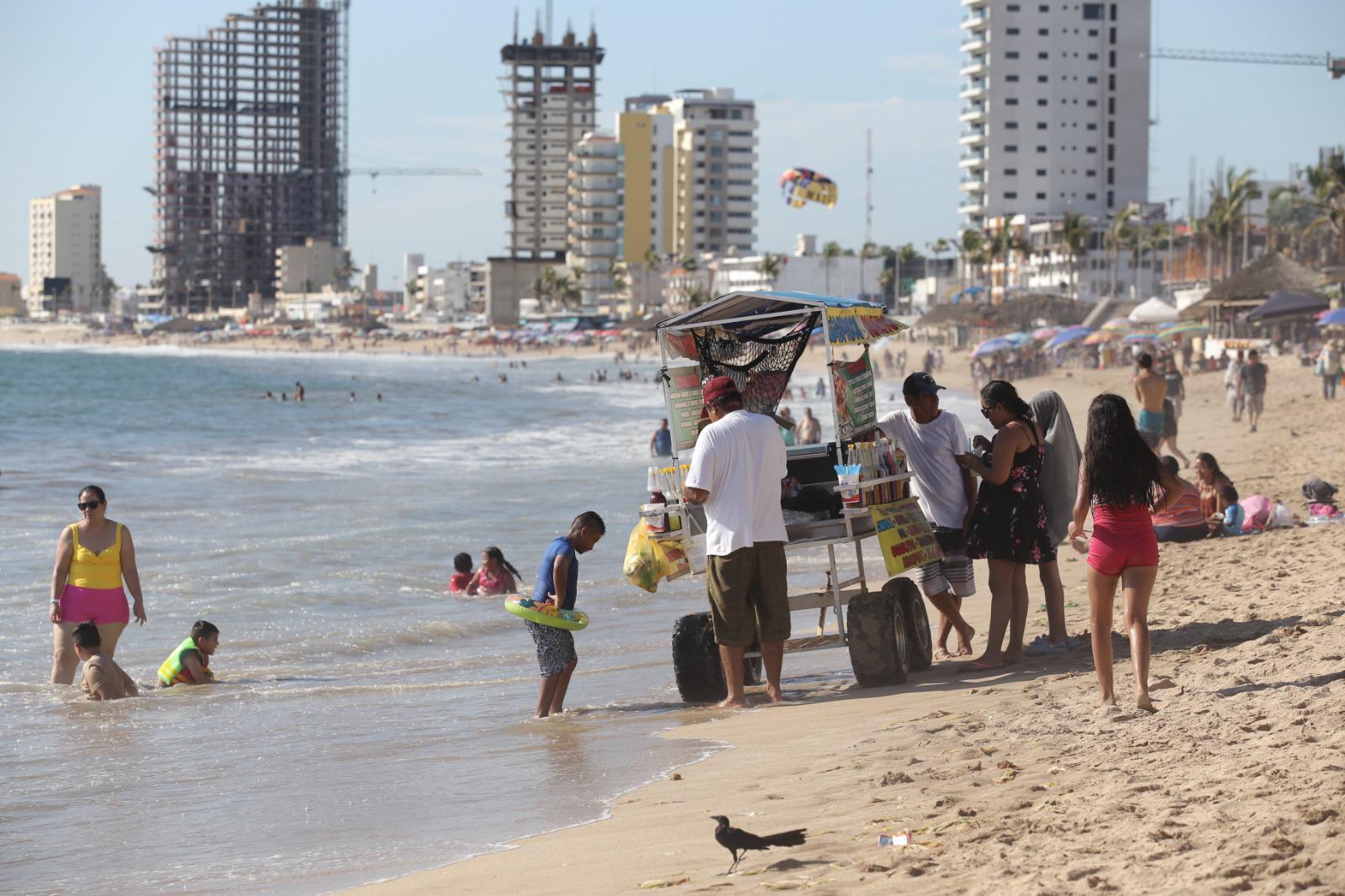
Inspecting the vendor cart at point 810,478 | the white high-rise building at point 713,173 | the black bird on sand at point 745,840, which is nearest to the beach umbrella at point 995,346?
the vendor cart at point 810,478

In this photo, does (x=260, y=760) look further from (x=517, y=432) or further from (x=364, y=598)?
(x=517, y=432)

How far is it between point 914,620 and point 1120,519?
6.83 ft

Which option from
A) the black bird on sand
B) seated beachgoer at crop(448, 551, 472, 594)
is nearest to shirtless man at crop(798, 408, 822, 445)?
seated beachgoer at crop(448, 551, 472, 594)

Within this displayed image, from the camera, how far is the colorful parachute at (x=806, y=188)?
287 feet

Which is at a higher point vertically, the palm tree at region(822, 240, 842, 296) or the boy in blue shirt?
the palm tree at region(822, 240, 842, 296)

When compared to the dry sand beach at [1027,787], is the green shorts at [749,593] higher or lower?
higher

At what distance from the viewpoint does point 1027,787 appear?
5098 mm

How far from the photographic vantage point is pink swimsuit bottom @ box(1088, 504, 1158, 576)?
6070mm

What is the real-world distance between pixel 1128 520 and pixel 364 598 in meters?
8.51

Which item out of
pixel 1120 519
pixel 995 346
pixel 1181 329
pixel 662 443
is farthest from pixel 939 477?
pixel 995 346

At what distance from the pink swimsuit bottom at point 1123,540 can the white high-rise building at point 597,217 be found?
15670 centimetres

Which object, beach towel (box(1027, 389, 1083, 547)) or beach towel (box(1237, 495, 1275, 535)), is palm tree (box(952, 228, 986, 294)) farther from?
beach towel (box(1027, 389, 1083, 547))

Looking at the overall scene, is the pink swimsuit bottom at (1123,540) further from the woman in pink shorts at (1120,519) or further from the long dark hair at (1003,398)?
the long dark hair at (1003,398)

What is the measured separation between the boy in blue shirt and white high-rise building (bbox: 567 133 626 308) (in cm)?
15488
